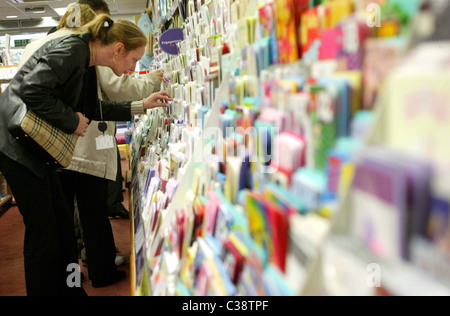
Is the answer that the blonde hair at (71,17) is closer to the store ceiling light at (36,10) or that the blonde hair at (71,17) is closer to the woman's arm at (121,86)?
the woman's arm at (121,86)

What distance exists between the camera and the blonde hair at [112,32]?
1963 mm

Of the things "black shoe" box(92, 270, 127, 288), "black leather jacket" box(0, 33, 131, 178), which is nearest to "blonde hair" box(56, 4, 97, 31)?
"black leather jacket" box(0, 33, 131, 178)

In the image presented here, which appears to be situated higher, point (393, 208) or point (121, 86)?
point (121, 86)

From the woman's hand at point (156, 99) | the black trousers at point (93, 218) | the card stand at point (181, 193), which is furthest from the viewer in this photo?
the woman's hand at point (156, 99)

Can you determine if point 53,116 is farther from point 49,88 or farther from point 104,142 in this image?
point 104,142

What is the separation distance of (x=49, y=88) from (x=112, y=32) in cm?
45

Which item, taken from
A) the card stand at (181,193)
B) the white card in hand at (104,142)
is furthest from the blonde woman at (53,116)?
the card stand at (181,193)

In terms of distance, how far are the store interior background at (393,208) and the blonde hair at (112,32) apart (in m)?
1.67

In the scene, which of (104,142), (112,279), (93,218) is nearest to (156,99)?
(104,142)

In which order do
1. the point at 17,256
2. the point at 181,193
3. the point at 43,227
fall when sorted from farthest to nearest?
the point at 17,256 → the point at 43,227 → the point at 181,193

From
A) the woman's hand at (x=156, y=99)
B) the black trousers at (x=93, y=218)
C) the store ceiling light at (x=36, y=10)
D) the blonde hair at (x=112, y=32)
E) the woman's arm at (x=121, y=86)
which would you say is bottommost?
the black trousers at (x=93, y=218)

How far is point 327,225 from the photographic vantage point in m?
0.53

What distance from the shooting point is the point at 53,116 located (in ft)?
5.78
